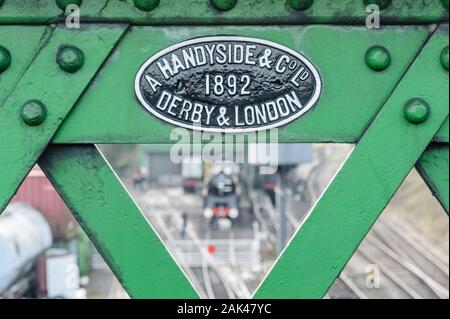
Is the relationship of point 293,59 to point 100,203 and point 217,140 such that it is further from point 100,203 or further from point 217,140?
point 100,203

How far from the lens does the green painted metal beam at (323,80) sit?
8.02 feet

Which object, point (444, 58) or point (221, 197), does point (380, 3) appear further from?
point (221, 197)

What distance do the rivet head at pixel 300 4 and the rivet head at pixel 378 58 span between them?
0.90 feet

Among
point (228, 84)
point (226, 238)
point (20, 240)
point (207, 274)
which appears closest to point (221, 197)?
point (226, 238)

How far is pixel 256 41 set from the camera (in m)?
2.48

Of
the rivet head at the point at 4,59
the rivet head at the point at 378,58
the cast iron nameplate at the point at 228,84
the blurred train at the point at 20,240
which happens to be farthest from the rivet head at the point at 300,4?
the blurred train at the point at 20,240

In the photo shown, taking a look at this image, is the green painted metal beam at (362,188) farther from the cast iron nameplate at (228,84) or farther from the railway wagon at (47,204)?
the railway wagon at (47,204)

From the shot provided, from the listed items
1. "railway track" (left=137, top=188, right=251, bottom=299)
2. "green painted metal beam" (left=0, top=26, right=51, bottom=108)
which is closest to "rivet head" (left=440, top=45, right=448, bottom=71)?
"green painted metal beam" (left=0, top=26, right=51, bottom=108)

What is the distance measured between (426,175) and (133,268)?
1121mm

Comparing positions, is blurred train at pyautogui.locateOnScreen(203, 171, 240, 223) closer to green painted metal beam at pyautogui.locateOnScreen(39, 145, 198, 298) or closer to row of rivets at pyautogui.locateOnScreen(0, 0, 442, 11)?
green painted metal beam at pyautogui.locateOnScreen(39, 145, 198, 298)

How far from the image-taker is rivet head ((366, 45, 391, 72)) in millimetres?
2420
